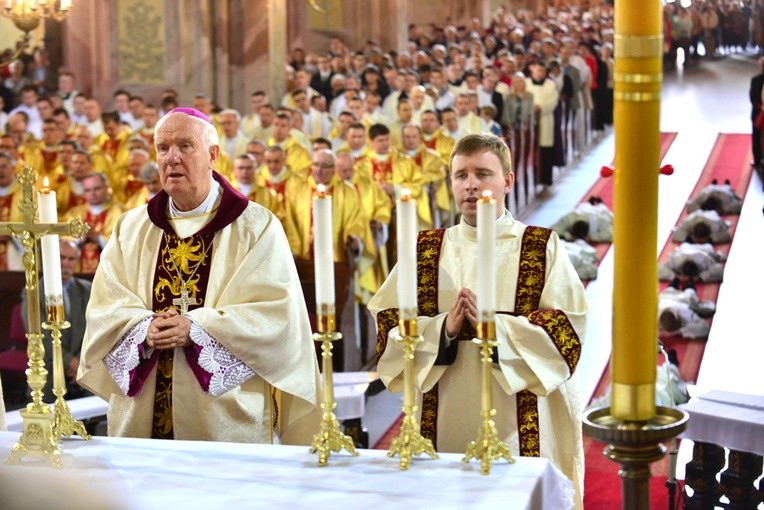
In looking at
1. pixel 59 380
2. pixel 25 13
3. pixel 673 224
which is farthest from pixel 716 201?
pixel 59 380

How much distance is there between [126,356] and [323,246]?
107 cm

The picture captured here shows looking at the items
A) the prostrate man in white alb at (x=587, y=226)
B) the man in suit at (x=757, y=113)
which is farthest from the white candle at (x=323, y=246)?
the man in suit at (x=757, y=113)

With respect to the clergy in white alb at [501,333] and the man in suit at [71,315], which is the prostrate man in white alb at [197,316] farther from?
the man in suit at [71,315]

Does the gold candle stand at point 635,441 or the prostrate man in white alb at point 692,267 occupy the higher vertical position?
the gold candle stand at point 635,441

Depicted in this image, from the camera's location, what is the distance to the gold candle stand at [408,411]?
2.94 meters

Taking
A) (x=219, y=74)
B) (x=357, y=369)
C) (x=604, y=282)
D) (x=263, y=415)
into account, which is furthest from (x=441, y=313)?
(x=219, y=74)

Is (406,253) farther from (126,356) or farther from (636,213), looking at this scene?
(126,356)

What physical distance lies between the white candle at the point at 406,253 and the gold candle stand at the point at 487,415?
16 cm

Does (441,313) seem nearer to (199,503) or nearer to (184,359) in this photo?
(184,359)

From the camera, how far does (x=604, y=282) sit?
11461mm

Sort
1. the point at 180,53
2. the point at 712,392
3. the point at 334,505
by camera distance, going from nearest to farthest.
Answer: the point at 334,505
the point at 712,392
the point at 180,53

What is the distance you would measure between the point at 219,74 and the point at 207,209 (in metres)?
12.6

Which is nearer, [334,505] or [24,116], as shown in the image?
[334,505]

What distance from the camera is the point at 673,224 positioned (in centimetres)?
1378
